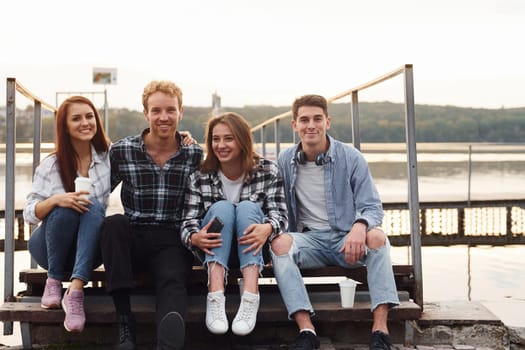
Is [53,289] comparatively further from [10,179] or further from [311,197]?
[311,197]

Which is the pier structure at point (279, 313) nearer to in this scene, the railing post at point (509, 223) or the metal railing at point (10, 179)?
the metal railing at point (10, 179)

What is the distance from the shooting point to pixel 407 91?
9.06 ft

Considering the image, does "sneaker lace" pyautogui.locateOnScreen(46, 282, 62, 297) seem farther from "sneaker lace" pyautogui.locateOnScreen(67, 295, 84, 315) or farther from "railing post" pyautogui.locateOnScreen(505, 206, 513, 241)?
"railing post" pyautogui.locateOnScreen(505, 206, 513, 241)

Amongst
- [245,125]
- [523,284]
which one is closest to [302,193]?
[245,125]

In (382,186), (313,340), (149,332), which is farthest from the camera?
(382,186)

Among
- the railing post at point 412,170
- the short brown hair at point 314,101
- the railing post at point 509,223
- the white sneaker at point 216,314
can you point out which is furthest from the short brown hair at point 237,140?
the railing post at point 509,223

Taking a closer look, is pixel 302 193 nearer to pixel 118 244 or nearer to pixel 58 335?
pixel 118 244

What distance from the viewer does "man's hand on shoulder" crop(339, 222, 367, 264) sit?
260 centimetres

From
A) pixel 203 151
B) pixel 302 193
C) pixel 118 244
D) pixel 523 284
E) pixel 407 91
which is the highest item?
pixel 407 91

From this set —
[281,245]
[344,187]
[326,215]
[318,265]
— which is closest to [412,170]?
[344,187]

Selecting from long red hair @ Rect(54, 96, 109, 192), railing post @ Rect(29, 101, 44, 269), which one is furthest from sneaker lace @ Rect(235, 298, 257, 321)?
railing post @ Rect(29, 101, 44, 269)

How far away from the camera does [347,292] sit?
2604mm

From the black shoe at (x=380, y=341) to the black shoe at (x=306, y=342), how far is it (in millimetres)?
218

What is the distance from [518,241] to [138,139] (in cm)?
573
